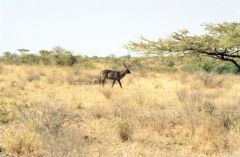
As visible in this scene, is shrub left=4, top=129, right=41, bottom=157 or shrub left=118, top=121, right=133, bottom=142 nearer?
shrub left=4, top=129, right=41, bottom=157

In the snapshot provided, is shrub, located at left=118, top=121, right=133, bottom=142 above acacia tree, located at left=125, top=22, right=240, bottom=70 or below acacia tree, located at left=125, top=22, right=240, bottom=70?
below

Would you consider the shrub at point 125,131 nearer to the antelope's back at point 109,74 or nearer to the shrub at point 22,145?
the shrub at point 22,145

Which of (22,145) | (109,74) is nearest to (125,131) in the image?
(22,145)

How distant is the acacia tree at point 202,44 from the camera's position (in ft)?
45.5

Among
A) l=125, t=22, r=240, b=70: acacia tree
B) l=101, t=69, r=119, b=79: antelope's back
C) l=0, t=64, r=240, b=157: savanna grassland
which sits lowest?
l=101, t=69, r=119, b=79: antelope's back

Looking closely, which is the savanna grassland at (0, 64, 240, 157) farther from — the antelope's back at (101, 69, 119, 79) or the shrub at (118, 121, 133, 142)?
the antelope's back at (101, 69, 119, 79)

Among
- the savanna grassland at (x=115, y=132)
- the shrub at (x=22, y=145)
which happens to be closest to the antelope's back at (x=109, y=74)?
the savanna grassland at (x=115, y=132)

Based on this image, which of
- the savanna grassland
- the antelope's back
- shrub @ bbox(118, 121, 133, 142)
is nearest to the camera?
the savanna grassland

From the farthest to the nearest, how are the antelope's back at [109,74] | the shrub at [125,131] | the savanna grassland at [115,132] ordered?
the antelope's back at [109,74]
the shrub at [125,131]
the savanna grassland at [115,132]

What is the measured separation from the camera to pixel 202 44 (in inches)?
551

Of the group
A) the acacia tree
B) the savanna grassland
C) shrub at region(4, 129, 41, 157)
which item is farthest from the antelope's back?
shrub at region(4, 129, 41, 157)

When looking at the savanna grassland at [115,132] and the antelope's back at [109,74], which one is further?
the antelope's back at [109,74]

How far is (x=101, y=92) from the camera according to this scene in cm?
2297

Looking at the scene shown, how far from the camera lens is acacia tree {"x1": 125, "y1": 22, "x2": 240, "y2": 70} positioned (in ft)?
45.5
